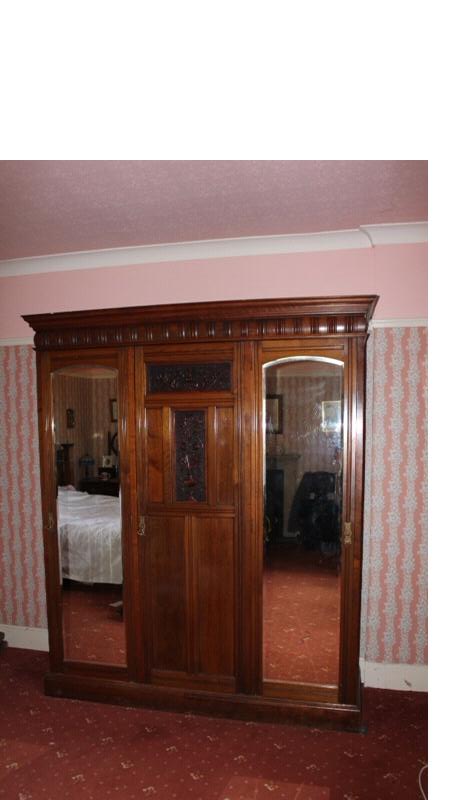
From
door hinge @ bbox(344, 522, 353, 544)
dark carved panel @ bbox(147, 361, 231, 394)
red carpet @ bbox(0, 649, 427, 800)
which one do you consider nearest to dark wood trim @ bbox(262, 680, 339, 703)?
red carpet @ bbox(0, 649, 427, 800)

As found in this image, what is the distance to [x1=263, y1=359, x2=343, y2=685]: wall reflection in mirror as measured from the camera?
2.43 meters

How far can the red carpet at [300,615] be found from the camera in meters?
2.44

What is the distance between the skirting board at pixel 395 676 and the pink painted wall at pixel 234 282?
2154 mm

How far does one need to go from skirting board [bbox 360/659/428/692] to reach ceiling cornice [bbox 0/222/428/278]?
259cm

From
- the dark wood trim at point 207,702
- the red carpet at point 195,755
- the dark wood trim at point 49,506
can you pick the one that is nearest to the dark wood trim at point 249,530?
the dark wood trim at point 207,702

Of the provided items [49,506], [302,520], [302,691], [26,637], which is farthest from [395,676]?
[26,637]

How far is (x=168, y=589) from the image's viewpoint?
2578 millimetres

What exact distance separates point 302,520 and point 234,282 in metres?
1.56

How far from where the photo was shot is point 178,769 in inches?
86.0

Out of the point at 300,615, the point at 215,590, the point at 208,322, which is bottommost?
the point at 300,615

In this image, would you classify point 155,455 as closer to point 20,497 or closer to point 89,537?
point 89,537
